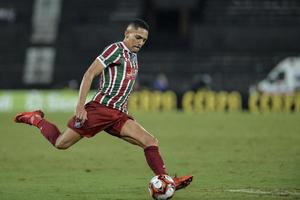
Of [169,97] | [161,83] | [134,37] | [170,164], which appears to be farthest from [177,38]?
[134,37]

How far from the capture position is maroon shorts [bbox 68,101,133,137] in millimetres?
9930

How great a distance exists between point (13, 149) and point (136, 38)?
313 inches

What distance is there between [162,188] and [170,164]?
4.59m

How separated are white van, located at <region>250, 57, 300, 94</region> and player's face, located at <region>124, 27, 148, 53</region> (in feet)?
82.3

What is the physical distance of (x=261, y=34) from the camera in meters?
37.0

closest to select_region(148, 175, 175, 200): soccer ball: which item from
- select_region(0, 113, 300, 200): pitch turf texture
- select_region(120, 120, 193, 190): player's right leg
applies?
select_region(120, 120, 193, 190): player's right leg

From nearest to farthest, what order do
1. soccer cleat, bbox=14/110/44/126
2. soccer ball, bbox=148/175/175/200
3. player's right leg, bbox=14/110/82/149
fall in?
soccer ball, bbox=148/175/175/200, player's right leg, bbox=14/110/82/149, soccer cleat, bbox=14/110/44/126

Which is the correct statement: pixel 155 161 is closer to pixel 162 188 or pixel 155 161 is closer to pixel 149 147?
pixel 149 147

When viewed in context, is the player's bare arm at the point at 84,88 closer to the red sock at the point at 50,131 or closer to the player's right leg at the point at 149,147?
the player's right leg at the point at 149,147

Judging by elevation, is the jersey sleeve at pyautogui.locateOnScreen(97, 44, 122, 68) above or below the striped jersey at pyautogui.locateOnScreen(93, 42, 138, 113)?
above

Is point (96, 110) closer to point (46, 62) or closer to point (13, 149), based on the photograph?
point (13, 149)

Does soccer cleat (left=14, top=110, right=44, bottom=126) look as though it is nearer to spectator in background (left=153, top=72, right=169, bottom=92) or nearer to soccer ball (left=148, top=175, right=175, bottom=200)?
soccer ball (left=148, top=175, right=175, bottom=200)

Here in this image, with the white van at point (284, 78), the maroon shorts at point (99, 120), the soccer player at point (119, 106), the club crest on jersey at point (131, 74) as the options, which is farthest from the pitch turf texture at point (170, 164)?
the white van at point (284, 78)

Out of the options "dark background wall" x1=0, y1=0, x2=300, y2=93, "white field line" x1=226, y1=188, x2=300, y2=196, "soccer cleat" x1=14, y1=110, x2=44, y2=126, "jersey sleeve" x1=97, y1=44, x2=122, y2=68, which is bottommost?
"dark background wall" x1=0, y1=0, x2=300, y2=93
